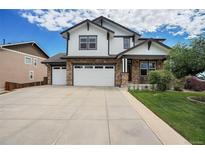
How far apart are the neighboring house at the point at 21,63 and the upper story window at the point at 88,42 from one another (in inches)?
310

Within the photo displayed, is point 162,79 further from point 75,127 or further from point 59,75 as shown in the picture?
point 59,75

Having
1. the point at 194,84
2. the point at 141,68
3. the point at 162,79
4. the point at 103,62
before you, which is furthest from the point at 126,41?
the point at 194,84

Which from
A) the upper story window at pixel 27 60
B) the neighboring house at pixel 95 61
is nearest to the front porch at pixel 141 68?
the neighboring house at pixel 95 61

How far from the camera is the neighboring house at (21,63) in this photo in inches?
797

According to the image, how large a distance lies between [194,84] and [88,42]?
1103cm

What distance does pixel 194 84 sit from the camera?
16.9m

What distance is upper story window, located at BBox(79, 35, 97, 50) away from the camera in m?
20.4

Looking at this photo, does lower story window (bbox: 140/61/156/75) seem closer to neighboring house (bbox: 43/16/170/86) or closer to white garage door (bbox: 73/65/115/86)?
neighboring house (bbox: 43/16/170/86)

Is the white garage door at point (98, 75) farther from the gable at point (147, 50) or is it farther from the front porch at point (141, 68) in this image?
the gable at point (147, 50)

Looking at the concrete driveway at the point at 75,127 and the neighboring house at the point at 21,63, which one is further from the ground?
the neighboring house at the point at 21,63

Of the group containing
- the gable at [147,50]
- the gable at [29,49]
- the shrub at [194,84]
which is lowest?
the shrub at [194,84]

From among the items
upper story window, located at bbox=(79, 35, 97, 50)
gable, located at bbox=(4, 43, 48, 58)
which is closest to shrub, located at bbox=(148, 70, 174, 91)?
upper story window, located at bbox=(79, 35, 97, 50)

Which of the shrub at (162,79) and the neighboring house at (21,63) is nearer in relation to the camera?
the shrub at (162,79)

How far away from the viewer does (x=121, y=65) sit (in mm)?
19688
